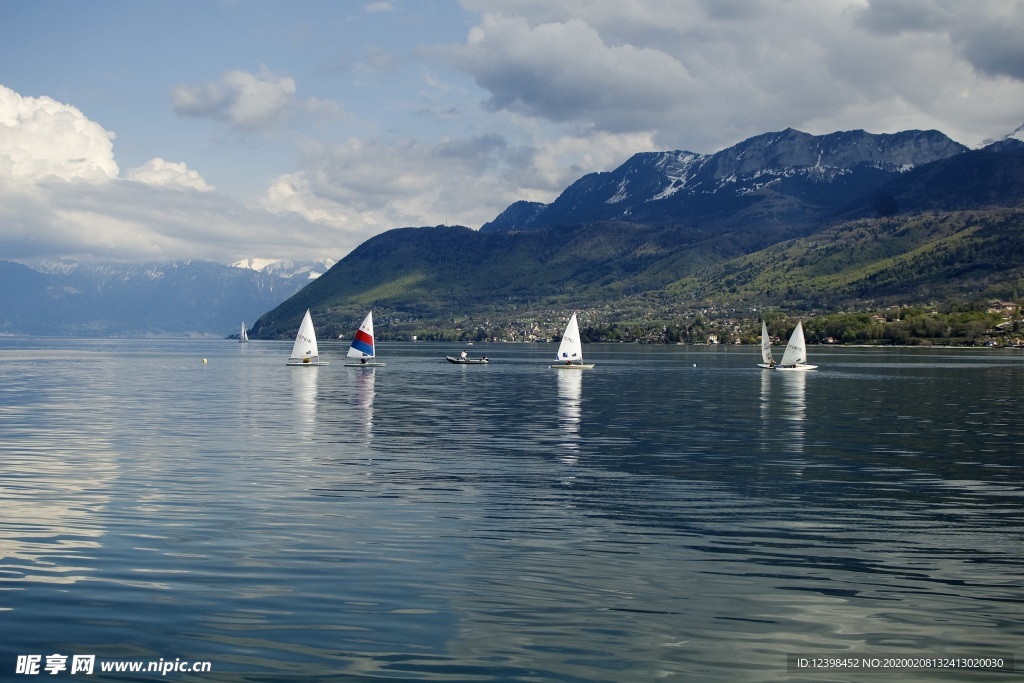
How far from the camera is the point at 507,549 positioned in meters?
32.0

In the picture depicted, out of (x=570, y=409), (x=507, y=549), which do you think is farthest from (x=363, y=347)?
(x=507, y=549)

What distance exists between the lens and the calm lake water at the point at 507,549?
72.8ft

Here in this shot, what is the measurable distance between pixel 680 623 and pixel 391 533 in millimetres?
13337

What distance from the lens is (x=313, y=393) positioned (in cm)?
11862

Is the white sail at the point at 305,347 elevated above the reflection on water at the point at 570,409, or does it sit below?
above

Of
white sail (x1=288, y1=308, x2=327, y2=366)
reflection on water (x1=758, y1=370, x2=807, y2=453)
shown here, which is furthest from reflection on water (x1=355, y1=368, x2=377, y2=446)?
reflection on water (x1=758, y1=370, x2=807, y2=453)

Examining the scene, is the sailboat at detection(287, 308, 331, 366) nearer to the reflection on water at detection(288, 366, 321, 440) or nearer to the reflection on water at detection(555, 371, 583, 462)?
the reflection on water at detection(288, 366, 321, 440)

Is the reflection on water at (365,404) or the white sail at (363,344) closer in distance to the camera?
the reflection on water at (365,404)

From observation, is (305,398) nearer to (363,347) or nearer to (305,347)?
(363,347)

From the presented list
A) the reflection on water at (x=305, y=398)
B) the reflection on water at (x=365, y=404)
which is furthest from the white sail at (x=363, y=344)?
the reflection on water at (x=365, y=404)

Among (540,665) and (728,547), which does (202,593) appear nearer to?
(540,665)

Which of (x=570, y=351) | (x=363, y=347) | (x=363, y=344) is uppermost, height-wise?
(x=363, y=344)

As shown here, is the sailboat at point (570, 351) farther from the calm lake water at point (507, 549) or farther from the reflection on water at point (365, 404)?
the calm lake water at point (507, 549)

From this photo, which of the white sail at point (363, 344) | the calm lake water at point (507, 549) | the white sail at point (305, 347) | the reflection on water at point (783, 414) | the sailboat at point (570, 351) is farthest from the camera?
the white sail at point (305, 347)
